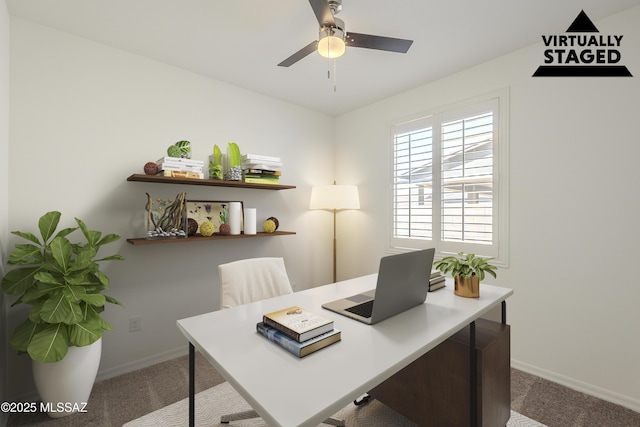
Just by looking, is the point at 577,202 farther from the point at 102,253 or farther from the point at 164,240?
the point at 102,253

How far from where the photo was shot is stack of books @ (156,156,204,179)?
2.30 m

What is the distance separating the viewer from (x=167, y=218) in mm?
2396

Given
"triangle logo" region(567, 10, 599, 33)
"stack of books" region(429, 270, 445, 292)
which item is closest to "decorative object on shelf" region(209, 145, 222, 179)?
"stack of books" region(429, 270, 445, 292)

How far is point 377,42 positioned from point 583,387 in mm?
2700

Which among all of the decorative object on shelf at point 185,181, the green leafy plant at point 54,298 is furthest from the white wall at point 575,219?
the green leafy plant at point 54,298

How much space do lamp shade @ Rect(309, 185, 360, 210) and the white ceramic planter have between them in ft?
7.50

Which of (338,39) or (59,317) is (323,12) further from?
(59,317)

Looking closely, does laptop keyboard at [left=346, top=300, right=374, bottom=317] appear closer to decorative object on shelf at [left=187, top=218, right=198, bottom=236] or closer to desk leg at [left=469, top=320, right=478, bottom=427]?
desk leg at [left=469, top=320, right=478, bottom=427]

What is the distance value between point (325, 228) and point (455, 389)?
249cm

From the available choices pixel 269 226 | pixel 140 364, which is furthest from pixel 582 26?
pixel 140 364

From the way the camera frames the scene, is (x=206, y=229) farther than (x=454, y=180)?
No

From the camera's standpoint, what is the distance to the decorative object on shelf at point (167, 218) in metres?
2.34

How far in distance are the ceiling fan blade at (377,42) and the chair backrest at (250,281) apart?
1467 millimetres

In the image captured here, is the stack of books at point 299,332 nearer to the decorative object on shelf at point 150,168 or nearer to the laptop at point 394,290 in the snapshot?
the laptop at point 394,290
